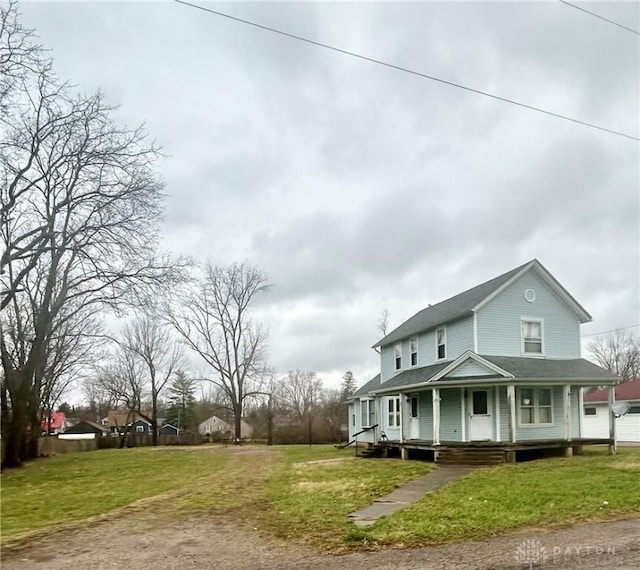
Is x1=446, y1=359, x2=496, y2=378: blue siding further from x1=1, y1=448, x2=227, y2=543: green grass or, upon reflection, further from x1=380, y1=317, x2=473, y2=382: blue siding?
x1=1, y1=448, x2=227, y2=543: green grass

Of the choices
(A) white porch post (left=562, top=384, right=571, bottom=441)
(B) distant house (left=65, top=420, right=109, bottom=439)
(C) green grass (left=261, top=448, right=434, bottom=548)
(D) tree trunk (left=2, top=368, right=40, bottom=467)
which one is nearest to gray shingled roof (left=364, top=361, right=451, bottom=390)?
(C) green grass (left=261, top=448, right=434, bottom=548)

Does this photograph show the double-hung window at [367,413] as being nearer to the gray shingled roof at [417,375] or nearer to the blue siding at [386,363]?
the blue siding at [386,363]

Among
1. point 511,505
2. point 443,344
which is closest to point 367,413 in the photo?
point 443,344

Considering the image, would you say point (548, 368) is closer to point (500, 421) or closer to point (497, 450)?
point (500, 421)

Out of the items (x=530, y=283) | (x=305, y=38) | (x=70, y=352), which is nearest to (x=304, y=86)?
(x=305, y=38)

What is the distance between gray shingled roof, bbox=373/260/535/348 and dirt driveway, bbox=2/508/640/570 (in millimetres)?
14062

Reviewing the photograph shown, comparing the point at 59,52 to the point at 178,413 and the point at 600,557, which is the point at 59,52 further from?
the point at 178,413

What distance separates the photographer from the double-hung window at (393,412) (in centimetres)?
2740

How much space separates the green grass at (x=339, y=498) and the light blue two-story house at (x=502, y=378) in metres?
1.62

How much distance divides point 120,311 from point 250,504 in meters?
15.1

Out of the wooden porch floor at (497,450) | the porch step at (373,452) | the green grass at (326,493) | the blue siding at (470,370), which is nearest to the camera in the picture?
the green grass at (326,493)

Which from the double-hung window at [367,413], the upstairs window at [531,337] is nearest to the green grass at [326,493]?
the upstairs window at [531,337]

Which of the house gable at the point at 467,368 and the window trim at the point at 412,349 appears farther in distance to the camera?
the window trim at the point at 412,349

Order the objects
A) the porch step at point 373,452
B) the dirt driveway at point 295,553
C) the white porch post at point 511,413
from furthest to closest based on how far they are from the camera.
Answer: the porch step at point 373,452, the white porch post at point 511,413, the dirt driveway at point 295,553
